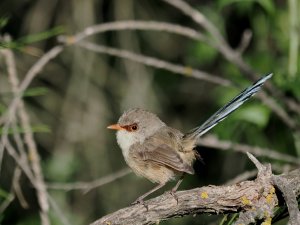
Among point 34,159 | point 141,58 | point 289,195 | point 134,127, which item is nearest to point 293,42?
point 141,58

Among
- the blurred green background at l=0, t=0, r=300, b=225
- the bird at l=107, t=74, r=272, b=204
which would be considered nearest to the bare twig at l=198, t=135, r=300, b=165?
the bird at l=107, t=74, r=272, b=204

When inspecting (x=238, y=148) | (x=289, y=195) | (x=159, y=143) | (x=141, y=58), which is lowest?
(x=289, y=195)

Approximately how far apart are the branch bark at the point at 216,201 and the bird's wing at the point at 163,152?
1235 mm

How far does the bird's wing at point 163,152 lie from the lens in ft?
17.7

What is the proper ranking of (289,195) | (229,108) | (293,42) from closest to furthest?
(289,195)
(229,108)
(293,42)

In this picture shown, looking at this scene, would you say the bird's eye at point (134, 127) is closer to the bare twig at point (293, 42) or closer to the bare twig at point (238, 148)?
the bare twig at point (238, 148)

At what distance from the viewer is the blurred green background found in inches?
317

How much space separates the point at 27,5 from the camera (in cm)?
888

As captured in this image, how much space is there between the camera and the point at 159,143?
5895 millimetres

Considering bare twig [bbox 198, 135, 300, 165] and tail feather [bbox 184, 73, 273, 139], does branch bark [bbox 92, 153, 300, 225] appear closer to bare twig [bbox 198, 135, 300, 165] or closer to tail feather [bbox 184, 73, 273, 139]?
tail feather [bbox 184, 73, 273, 139]

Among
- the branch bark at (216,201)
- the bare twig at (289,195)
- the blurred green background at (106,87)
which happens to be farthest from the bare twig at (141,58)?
the bare twig at (289,195)

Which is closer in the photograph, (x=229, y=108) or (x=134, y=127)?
(x=229, y=108)

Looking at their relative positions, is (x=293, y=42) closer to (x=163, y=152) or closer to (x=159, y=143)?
(x=159, y=143)

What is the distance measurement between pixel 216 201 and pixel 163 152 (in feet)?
5.92
